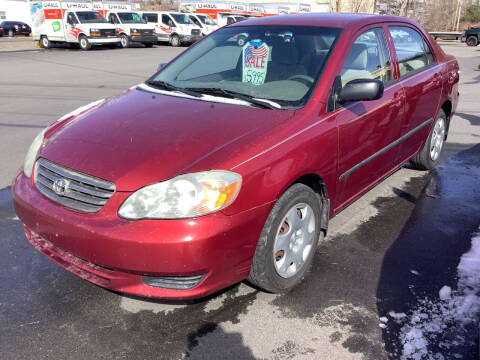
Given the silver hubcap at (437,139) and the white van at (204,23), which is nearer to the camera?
the silver hubcap at (437,139)

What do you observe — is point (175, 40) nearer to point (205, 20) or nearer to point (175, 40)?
point (175, 40)

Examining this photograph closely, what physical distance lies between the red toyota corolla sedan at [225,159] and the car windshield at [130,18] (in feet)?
77.2

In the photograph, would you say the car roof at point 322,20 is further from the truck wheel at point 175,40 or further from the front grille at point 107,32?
the truck wheel at point 175,40

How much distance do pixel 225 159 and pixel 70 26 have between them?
75.5 ft

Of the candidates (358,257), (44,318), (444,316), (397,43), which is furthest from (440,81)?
(44,318)

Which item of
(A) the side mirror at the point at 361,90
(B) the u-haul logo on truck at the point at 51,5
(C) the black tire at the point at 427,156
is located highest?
(B) the u-haul logo on truck at the point at 51,5

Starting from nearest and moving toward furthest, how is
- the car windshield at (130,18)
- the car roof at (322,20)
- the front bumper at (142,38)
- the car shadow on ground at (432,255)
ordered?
1. the car shadow on ground at (432,255)
2. the car roof at (322,20)
3. the front bumper at (142,38)
4. the car windshield at (130,18)

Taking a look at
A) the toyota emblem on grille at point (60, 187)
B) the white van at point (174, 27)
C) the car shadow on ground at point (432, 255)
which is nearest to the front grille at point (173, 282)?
the toyota emblem on grille at point (60, 187)

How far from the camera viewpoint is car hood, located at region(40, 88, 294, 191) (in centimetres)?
241

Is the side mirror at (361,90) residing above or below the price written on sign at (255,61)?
below

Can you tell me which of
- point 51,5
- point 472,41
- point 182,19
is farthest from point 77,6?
point 472,41

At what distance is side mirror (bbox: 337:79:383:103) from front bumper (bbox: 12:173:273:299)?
Answer: 3.51 ft

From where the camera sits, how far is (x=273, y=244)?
2.62 meters

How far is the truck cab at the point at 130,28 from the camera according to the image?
25.0 metres
